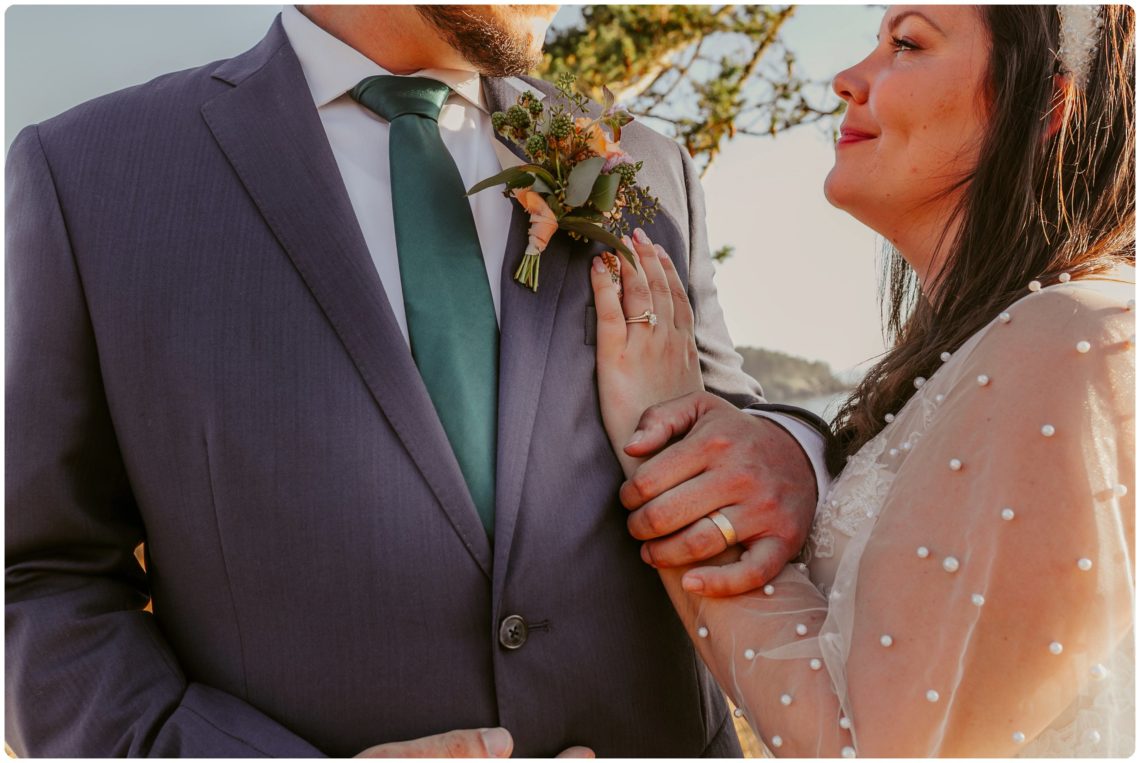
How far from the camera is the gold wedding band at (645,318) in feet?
6.90

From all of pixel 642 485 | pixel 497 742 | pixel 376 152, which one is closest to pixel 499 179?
pixel 376 152

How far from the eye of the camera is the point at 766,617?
1.87 metres

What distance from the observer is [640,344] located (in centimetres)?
208

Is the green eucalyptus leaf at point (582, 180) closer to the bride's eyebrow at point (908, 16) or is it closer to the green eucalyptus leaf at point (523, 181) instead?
the green eucalyptus leaf at point (523, 181)

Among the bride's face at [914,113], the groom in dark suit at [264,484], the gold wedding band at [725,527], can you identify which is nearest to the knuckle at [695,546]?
the gold wedding band at [725,527]

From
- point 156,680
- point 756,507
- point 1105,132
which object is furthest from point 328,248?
point 1105,132

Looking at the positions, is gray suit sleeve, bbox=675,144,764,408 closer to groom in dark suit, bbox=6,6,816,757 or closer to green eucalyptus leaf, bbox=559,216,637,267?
green eucalyptus leaf, bbox=559,216,637,267

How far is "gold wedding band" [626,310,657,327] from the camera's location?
6.90 ft

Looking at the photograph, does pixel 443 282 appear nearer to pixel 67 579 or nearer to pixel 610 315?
pixel 610 315

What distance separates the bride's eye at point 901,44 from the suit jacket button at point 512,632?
5.11 feet

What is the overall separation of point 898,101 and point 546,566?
51.7 inches

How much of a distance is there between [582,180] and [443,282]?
36cm

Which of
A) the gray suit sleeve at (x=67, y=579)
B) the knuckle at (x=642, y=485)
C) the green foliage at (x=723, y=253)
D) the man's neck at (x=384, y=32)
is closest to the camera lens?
the gray suit sleeve at (x=67, y=579)

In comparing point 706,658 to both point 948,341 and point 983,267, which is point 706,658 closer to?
point 948,341
